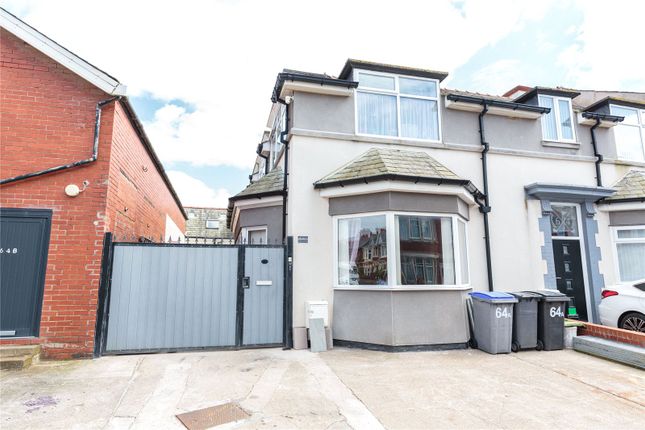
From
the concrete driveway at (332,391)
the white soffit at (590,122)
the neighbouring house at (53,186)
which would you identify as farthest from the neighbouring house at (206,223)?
the white soffit at (590,122)

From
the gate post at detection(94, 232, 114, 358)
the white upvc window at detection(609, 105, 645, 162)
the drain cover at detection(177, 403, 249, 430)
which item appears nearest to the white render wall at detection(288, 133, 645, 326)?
the white upvc window at detection(609, 105, 645, 162)

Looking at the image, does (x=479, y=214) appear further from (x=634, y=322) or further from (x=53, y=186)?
(x=53, y=186)

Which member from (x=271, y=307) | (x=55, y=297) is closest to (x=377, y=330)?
(x=271, y=307)

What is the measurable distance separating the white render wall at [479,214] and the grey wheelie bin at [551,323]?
4.44 feet

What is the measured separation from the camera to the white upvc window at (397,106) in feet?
26.6

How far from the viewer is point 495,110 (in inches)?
349

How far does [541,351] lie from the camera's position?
6664 mm

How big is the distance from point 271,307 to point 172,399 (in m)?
2.75

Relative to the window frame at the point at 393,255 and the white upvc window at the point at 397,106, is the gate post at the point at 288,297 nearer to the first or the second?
the window frame at the point at 393,255

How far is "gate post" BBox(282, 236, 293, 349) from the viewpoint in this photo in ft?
21.8

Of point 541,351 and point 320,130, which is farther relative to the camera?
point 320,130

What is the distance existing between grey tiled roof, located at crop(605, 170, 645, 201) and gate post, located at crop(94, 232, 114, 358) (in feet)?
37.1

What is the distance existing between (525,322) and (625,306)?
234 cm

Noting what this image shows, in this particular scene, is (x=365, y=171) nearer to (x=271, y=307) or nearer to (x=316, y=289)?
(x=316, y=289)
